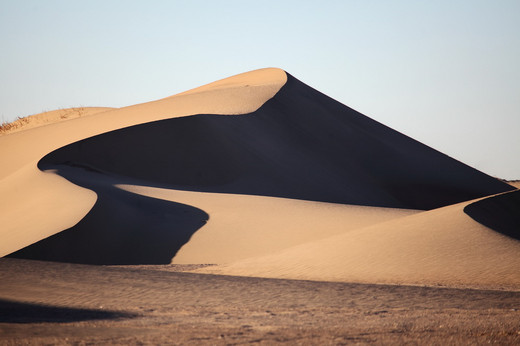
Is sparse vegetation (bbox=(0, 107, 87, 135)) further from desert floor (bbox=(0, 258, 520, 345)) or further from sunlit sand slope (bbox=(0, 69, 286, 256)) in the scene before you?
desert floor (bbox=(0, 258, 520, 345))

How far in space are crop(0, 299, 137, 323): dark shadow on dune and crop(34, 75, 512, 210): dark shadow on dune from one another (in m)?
17.8

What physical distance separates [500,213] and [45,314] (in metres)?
11.0

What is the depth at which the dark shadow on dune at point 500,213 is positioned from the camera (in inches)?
602

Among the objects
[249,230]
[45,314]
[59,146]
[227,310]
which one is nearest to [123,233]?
[249,230]

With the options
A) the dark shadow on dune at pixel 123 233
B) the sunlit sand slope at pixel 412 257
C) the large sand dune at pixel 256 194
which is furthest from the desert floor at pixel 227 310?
the dark shadow on dune at pixel 123 233

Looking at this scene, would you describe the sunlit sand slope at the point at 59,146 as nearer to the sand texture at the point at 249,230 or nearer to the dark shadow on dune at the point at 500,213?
the sand texture at the point at 249,230

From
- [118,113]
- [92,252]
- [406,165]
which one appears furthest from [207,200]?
[406,165]

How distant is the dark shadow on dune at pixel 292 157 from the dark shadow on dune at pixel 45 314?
58.5 feet

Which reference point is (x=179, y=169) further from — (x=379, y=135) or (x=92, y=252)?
(x=379, y=135)

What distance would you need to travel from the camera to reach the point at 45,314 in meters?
8.42

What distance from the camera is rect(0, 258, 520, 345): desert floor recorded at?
22.9 ft

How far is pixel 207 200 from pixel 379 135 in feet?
57.8

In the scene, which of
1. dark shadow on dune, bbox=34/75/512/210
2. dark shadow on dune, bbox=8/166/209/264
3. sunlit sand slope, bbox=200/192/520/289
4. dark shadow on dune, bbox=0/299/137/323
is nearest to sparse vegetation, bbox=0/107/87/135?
dark shadow on dune, bbox=34/75/512/210

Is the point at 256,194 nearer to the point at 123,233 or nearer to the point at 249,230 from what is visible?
the point at 249,230
